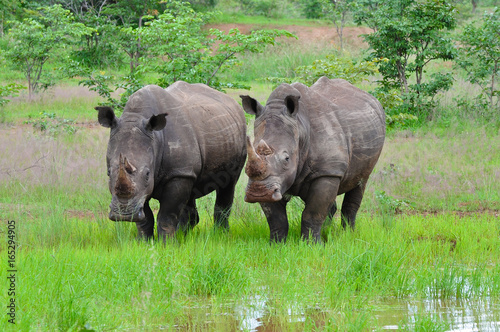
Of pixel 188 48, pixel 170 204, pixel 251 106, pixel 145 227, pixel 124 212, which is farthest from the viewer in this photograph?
pixel 188 48

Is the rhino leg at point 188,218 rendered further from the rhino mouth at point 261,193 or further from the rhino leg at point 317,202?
the rhino mouth at point 261,193

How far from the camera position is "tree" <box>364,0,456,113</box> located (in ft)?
46.3

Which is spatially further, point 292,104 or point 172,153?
point 172,153

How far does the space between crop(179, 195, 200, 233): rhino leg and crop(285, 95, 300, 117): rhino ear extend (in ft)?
5.35

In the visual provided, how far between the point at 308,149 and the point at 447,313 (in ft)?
7.09

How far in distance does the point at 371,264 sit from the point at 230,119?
2712mm

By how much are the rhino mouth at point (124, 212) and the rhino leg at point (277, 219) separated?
3.99 ft

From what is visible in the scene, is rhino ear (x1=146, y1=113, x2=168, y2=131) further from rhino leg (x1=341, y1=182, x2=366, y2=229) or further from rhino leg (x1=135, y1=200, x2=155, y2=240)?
rhino leg (x1=341, y1=182, x2=366, y2=229)

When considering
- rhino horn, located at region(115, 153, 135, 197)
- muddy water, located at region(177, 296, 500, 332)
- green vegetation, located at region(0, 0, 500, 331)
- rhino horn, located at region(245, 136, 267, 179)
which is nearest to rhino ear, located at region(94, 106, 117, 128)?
rhino horn, located at region(115, 153, 135, 197)

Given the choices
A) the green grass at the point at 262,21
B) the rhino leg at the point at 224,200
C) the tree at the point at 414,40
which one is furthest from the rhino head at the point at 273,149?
the green grass at the point at 262,21

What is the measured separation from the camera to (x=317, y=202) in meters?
6.51

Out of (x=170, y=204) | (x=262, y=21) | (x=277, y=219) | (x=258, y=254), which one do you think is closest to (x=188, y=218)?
(x=170, y=204)

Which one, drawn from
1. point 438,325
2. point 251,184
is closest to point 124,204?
point 251,184

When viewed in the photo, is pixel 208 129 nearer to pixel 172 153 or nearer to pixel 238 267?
pixel 172 153
